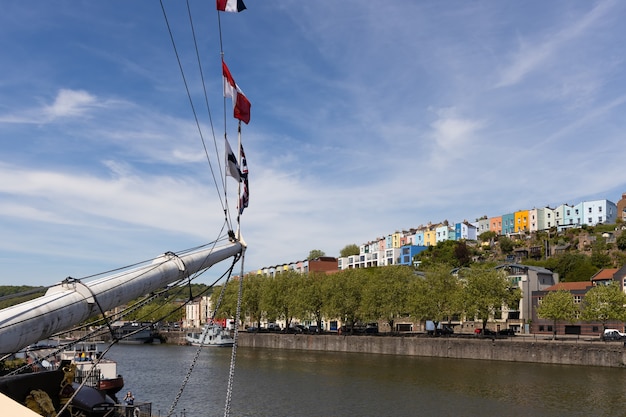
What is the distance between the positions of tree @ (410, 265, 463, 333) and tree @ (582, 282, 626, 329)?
1887cm

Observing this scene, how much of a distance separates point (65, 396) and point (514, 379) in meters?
50.9

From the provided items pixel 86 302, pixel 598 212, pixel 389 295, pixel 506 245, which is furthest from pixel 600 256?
pixel 86 302

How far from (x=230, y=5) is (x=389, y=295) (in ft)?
298

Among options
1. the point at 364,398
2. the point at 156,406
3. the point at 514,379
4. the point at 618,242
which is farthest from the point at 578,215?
the point at 156,406

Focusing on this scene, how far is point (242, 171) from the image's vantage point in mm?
21266

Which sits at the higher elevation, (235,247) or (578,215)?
(578,215)

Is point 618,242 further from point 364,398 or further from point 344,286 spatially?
point 364,398

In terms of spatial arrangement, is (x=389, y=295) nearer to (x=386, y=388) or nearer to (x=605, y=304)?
(x=605, y=304)

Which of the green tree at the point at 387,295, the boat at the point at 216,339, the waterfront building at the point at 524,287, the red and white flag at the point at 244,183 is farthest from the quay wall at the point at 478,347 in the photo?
the red and white flag at the point at 244,183

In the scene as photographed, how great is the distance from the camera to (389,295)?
104 metres

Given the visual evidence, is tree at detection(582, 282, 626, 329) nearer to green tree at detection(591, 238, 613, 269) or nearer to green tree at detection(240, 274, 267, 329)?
green tree at detection(591, 238, 613, 269)

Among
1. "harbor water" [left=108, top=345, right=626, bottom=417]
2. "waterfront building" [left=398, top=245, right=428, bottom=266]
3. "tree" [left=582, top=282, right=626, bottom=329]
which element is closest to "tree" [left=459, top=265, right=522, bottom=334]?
"tree" [left=582, top=282, right=626, bottom=329]

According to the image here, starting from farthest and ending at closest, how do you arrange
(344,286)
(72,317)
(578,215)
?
1. (578,215)
2. (344,286)
3. (72,317)

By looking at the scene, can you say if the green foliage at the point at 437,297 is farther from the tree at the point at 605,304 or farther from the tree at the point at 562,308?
the tree at the point at 605,304
